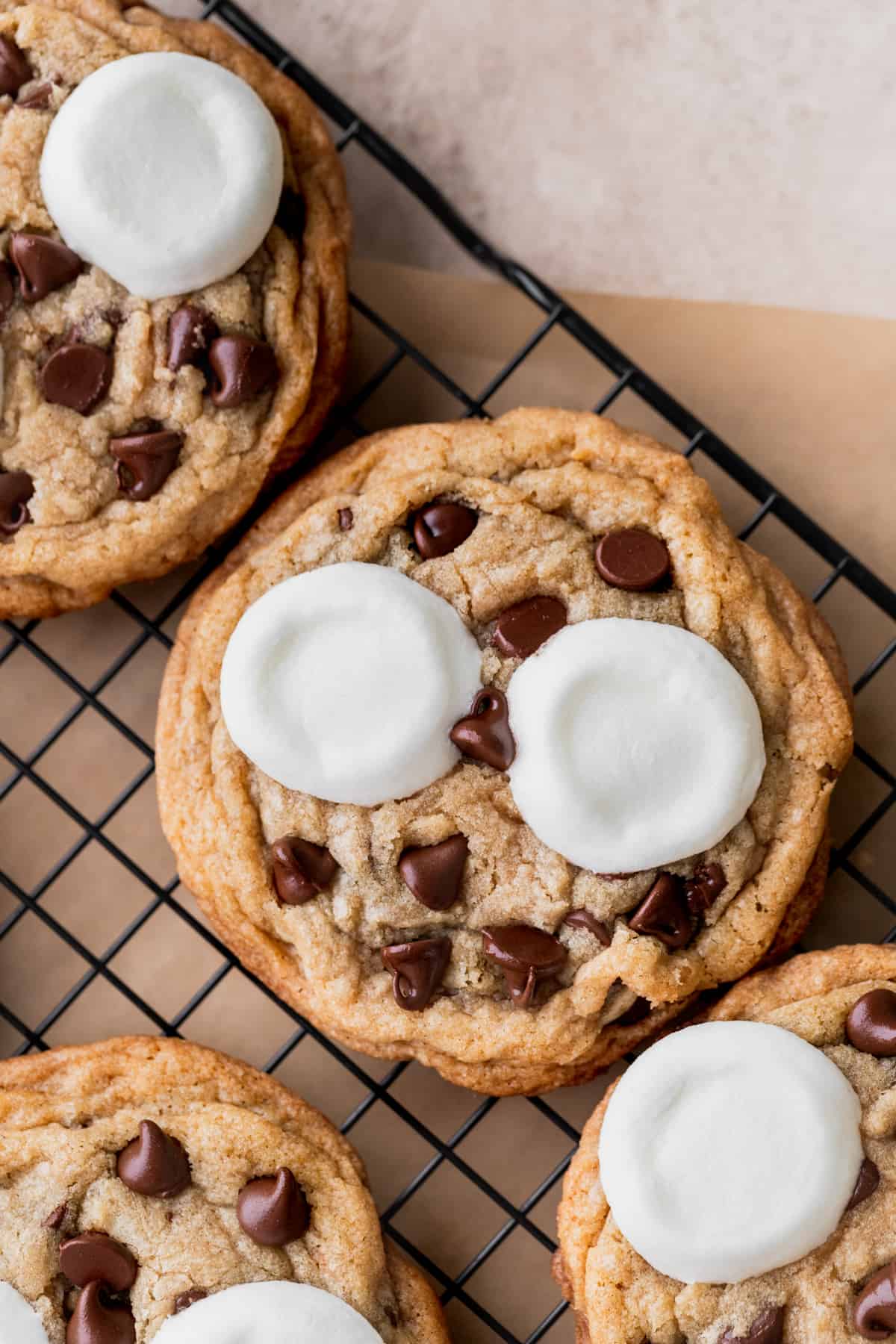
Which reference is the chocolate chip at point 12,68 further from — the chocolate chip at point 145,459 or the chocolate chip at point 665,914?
the chocolate chip at point 665,914

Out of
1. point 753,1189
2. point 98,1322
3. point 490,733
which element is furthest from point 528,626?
point 98,1322

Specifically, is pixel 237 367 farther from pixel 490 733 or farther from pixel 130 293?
pixel 490 733

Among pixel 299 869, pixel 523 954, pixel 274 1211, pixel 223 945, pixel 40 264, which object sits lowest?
pixel 223 945

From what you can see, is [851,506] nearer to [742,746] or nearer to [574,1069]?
[742,746]

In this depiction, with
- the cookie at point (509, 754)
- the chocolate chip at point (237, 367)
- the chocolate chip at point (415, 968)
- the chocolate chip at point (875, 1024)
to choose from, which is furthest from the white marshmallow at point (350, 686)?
the chocolate chip at point (875, 1024)

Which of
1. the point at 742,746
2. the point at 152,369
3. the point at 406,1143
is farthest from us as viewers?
the point at 406,1143

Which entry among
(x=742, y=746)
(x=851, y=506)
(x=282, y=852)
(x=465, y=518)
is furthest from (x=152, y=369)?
(x=851, y=506)
